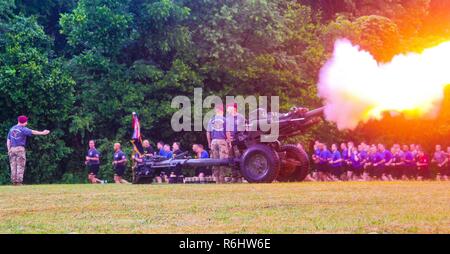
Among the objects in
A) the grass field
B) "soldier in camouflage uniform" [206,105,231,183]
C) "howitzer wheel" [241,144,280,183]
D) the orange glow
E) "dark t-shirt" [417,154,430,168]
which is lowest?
the grass field

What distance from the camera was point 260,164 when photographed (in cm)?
2423

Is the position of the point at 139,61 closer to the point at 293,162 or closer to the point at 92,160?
the point at 92,160

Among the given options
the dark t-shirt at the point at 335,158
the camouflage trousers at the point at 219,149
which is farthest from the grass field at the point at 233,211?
the dark t-shirt at the point at 335,158

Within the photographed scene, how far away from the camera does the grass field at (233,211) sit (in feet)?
39.7

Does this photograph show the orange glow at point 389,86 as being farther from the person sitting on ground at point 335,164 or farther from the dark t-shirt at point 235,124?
the person sitting on ground at point 335,164

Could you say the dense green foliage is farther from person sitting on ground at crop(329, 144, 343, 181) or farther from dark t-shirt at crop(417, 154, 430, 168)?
person sitting on ground at crop(329, 144, 343, 181)

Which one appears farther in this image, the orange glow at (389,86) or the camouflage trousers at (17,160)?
the camouflage trousers at (17,160)

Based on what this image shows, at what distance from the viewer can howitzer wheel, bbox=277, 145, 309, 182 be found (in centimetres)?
2548

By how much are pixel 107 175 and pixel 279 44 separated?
9.91 m

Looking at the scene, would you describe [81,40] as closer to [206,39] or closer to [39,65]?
[39,65]

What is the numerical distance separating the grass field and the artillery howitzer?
3.85 m

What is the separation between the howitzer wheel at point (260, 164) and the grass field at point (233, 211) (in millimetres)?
3696

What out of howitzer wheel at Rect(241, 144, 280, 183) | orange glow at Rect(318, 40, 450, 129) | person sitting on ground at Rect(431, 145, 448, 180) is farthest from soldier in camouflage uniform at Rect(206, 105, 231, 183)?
person sitting on ground at Rect(431, 145, 448, 180)

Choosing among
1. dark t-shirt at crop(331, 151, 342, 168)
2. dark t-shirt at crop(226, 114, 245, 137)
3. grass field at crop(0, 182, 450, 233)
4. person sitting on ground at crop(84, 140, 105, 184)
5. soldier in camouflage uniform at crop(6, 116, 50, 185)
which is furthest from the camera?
dark t-shirt at crop(331, 151, 342, 168)
